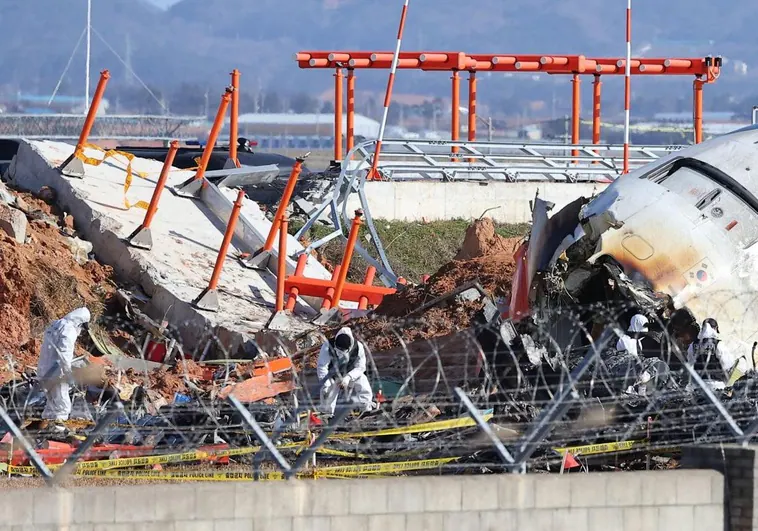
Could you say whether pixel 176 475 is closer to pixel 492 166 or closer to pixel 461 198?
pixel 461 198

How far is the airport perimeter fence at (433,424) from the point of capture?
10164 millimetres

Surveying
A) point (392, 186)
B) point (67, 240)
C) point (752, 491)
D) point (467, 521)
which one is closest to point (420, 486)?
point (467, 521)

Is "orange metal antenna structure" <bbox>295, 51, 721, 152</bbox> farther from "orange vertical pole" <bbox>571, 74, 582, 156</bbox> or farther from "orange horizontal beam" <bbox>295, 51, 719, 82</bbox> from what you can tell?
"orange vertical pole" <bbox>571, 74, 582, 156</bbox>

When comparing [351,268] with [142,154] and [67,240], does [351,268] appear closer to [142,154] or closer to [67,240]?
[67,240]

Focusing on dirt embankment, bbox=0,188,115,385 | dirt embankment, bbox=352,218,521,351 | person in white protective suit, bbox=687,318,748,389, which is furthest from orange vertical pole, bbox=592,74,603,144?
person in white protective suit, bbox=687,318,748,389

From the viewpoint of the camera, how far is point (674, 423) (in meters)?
12.2

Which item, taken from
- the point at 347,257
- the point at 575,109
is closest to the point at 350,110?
the point at 575,109

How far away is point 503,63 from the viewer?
107ft

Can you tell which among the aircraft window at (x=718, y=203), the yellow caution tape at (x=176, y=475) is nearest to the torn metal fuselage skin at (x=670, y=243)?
the aircraft window at (x=718, y=203)

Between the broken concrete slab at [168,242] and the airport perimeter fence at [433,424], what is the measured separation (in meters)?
5.10

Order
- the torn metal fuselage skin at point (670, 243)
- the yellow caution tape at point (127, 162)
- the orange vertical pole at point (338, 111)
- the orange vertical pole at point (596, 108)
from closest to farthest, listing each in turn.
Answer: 1. the torn metal fuselage skin at point (670, 243)
2. the yellow caution tape at point (127, 162)
3. the orange vertical pole at point (338, 111)
4. the orange vertical pole at point (596, 108)

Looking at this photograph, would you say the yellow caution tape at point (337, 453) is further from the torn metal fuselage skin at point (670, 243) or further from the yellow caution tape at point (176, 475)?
the torn metal fuselage skin at point (670, 243)

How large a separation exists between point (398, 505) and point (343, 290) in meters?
13.0

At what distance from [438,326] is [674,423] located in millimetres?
7418
